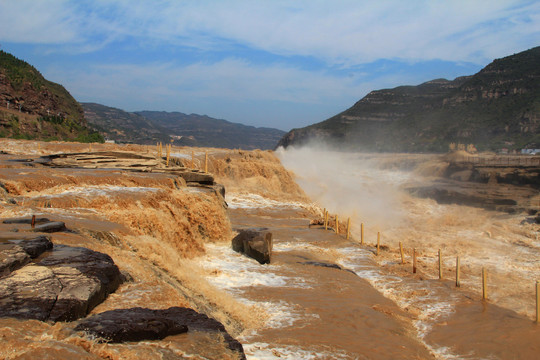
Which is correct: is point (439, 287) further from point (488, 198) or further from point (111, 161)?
point (488, 198)

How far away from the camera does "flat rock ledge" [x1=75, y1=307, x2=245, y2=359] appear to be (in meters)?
4.52

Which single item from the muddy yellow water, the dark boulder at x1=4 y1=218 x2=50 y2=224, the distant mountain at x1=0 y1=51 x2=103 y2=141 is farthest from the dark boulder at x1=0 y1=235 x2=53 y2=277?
the distant mountain at x1=0 y1=51 x2=103 y2=141

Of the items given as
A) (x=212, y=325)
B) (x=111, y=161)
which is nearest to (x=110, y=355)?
(x=212, y=325)

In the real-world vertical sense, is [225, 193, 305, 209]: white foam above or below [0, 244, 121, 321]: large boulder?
below

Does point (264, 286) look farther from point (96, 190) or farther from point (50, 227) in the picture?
point (96, 190)

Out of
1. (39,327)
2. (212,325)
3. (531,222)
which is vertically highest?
(39,327)

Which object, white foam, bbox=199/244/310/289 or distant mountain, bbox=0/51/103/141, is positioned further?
distant mountain, bbox=0/51/103/141


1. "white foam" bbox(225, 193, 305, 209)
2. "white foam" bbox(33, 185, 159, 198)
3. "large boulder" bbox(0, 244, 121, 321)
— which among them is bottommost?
"white foam" bbox(225, 193, 305, 209)

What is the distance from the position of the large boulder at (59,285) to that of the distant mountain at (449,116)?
266 feet

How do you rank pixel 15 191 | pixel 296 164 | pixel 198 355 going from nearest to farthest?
pixel 198 355, pixel 15 191, pixel 296 164

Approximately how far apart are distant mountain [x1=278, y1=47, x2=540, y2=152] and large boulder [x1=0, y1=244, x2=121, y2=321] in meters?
81.0

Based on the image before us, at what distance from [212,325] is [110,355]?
1.50m

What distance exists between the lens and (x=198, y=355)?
4555 millimetres

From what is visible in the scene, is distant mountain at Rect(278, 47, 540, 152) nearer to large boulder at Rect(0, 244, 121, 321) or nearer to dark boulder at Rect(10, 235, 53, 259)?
large boulder at Rect(0, 244, 121, 321)
